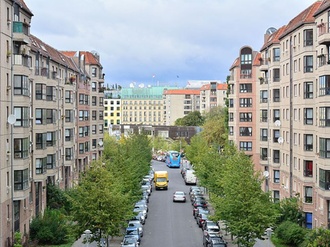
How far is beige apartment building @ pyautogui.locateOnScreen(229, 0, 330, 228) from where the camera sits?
43.7 metres

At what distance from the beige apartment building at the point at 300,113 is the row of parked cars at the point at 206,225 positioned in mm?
7976

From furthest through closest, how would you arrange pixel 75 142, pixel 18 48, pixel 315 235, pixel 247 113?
pixel 247 113
pixel 75 142
pixel 18 48
pixel 315 235

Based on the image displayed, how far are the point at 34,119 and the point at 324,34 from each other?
86.4 ft

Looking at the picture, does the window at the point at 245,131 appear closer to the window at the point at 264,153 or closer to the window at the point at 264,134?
the window at the point at 264,134

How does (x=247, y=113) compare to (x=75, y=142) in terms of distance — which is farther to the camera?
(x=247, y=113)

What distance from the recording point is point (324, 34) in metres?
42.4

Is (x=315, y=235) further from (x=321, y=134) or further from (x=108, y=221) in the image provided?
(x=108, y=221)

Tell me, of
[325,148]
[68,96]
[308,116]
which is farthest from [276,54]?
[68,96]

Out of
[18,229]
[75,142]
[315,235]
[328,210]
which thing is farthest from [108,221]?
[75,142]

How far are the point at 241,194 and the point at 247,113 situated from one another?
43.6 m

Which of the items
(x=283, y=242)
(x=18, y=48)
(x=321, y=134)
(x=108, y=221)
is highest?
(x=18, y=48)

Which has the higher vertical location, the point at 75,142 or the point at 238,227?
the point at 75,142

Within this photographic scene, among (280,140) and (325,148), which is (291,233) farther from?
(280,140)

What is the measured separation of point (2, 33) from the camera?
39156 millimetres
